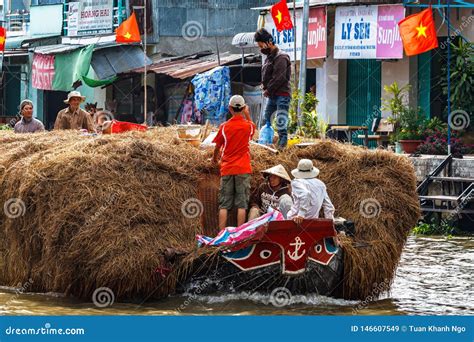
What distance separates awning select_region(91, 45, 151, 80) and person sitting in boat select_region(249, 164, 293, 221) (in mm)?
20541

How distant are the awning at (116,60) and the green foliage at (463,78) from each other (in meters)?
11.7

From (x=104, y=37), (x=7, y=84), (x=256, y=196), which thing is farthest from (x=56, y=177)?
(x=7, y=84)

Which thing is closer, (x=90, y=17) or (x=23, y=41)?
(x=90, y=17)

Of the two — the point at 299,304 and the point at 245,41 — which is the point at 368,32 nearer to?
the point at 245,41

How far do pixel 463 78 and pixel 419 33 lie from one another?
50.9 inches

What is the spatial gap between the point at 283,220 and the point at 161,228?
4.46 feet

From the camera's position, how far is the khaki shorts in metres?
12.8

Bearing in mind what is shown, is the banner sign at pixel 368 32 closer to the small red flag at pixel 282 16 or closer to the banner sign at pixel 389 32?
the banner sign at pixel 389 32

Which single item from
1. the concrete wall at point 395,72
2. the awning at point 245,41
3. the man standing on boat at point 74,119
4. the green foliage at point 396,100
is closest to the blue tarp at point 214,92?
the awning at point 245,41

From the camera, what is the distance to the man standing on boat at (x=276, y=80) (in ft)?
46.7

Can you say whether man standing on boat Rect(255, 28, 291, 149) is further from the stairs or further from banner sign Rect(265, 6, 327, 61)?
banner sign Rect(265, 6, 327, 61)

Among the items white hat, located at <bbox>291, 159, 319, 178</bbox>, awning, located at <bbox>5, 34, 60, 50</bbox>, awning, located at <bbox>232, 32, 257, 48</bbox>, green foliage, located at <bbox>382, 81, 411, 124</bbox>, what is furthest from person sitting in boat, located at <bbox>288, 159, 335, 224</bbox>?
awning, located at <bbox>5, 34, 60, 50</bbox>

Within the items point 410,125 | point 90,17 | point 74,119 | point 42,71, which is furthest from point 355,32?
point 42,71

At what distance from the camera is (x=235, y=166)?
12773mm
